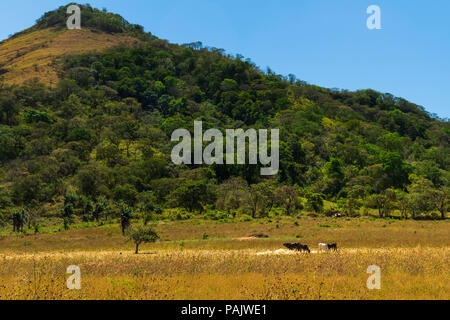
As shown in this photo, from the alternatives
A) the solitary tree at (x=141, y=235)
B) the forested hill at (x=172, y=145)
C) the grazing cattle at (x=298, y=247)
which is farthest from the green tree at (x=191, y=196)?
the grazing cattle at (x=298, y=247)

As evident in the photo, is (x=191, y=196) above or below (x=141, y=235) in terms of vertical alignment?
above

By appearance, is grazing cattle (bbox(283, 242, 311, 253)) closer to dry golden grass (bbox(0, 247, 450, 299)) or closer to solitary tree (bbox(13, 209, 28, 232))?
dry golden grass (bbox(0, 247, 450, 299))

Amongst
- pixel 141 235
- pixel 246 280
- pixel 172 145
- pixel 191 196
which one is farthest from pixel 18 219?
pixel 172 145

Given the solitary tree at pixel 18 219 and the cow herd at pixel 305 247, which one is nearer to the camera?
the cow herd at pixel 305 247

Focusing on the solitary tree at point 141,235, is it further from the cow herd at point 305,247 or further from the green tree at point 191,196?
the green tree at point 191,196

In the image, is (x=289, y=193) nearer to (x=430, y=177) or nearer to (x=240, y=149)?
(x=240, y=149)

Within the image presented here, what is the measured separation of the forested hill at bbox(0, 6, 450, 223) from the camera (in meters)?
72.4

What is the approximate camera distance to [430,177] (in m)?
101

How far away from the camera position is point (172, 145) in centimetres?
11188

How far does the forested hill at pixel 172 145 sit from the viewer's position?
237 feet

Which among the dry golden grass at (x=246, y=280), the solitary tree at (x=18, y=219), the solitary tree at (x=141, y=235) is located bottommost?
the solitary tree at (x=18, y=219)

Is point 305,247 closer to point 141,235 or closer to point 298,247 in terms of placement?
point 298,247

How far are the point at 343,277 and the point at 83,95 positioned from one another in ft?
473

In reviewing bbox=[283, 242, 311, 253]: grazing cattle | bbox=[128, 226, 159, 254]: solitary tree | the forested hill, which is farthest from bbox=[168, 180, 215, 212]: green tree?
bbox=[283, 242, 311, 253]: grazing cattle
